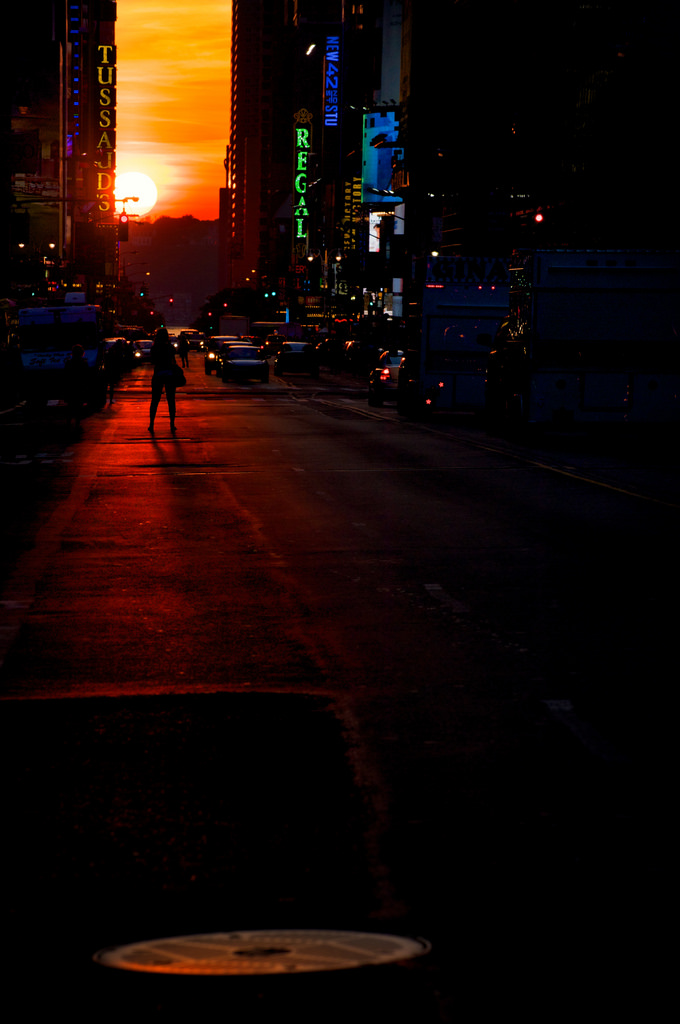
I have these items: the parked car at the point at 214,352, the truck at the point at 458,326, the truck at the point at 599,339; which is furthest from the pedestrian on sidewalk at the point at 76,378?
the parked car at the point at 214,352

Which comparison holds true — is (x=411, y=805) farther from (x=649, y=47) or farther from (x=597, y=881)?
(x=649, y=47)

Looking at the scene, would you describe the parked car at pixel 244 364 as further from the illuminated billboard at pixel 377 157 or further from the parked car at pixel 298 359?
the illuminated billboard at pixel 377 157

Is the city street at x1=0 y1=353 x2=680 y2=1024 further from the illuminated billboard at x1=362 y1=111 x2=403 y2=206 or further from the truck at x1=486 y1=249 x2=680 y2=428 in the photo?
the illuminated billboard at x1=362 y1=111 x2=403 y2=206

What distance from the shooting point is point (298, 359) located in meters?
72.9

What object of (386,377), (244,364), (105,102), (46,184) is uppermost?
(105,102)

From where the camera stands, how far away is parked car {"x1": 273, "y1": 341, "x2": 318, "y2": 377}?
239 feet

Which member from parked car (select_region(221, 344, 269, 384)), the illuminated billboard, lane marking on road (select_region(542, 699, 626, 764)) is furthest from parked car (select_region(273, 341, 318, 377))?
lane marking on road (select_region(542, 699, 626, 764))

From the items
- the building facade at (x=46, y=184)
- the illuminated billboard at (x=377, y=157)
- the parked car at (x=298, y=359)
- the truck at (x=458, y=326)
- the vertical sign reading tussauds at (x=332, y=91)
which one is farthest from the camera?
the vertical sign reading tussauds at (x=332, y=91)

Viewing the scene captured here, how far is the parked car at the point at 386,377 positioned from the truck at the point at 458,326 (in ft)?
24.3

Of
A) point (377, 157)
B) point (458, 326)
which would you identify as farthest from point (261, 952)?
point (377, 157)

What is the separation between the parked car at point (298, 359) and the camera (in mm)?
72938

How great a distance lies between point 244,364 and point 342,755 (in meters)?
54.6

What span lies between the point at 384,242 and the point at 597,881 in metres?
123

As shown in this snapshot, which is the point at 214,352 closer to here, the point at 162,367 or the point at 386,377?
the point at 386,377
